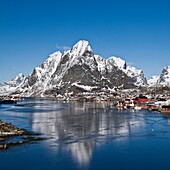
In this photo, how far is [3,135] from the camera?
96.9 feet

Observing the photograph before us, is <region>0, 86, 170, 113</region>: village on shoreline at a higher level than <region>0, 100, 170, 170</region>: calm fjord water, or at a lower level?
higher

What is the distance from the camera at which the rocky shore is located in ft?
86.1

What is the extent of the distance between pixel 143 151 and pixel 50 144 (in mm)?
8136

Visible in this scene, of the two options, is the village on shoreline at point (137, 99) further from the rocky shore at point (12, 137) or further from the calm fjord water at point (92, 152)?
the rocky shore at point (12, 137)

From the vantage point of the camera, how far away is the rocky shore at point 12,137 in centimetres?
2624

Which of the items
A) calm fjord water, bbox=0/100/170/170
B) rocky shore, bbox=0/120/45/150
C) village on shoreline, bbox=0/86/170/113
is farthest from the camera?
village on shoreline, bbox=0/86/170/113

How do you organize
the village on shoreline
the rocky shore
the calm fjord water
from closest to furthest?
the calm fjord water < the rocky shore < the village on shoreline

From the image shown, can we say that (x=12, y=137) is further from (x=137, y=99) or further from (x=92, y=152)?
(x=137, y=99)

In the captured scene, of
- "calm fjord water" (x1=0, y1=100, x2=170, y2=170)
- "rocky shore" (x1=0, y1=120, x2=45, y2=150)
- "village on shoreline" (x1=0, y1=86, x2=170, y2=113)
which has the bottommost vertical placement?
"calm fjord water" (x1=0, y1=100, x2=170, y2=170)

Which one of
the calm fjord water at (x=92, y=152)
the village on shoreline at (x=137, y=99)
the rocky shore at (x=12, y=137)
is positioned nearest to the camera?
the calm fjord water at (x=92, y=152)

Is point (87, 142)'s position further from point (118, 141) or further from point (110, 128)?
point (110, 128)

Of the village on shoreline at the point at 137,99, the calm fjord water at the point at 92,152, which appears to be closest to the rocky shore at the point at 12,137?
the calm fjord water at the point at 92,152

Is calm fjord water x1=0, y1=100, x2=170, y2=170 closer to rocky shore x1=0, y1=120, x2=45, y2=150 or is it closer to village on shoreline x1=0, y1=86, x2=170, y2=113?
rocky shore x1=0, y1=120, x2=45, y2=150

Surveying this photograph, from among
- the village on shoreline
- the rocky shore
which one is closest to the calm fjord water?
the rocky shore
